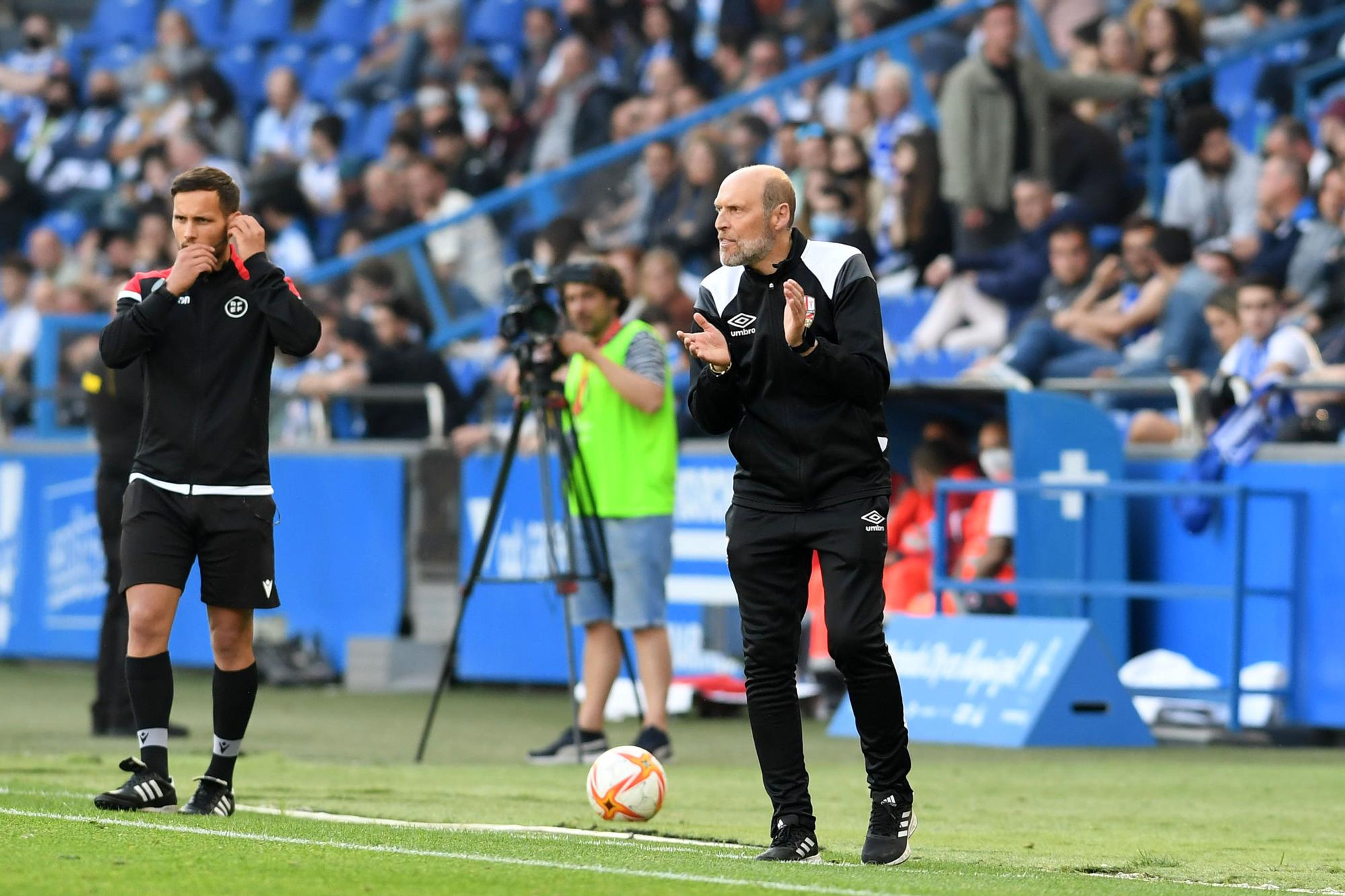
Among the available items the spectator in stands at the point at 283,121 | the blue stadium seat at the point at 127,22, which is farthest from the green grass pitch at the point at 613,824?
the blue stadium seat at the point at 127,22

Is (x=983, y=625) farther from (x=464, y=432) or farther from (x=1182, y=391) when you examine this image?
(x=464, y=432)

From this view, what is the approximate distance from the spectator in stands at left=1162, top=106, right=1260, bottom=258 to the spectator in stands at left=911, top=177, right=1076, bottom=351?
2.51 ft

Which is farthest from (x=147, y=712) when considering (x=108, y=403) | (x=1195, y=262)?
(x=1195, y=262)

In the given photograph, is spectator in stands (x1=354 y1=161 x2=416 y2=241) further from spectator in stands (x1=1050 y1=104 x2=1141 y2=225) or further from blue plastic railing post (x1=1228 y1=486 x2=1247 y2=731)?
blue plastic railing post (x1=1228 y1=486 x2=1247 y2=731)

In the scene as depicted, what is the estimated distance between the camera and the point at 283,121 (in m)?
24.7

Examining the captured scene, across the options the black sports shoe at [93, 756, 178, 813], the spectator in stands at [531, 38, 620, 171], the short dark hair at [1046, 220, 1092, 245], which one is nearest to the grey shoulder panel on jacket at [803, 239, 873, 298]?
the black sports shoe at [93, 756, 178, 813]

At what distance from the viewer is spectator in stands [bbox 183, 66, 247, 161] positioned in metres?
25.0

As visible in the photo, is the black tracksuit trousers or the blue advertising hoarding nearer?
the black tracksuit trousers

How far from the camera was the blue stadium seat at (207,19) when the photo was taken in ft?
89.1

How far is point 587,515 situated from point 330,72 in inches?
608

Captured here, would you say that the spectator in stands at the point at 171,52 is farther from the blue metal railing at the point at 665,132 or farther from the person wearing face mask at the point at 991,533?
the person wearing face mask at the point at 991,533

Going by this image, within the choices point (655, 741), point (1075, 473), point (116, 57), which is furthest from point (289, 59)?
point (655, 741)

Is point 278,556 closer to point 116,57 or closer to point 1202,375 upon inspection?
point 1202,375

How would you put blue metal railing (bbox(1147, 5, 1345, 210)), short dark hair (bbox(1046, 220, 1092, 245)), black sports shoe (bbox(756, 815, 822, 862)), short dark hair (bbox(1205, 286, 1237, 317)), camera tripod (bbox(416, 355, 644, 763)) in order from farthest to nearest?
blue metal railing (bbox(1147, 5, 1345, 210)), short dark hair (bbox(1046, 220, 1092, 245)), short dark hair (bbox(1205, 286, 1237, 317)), camera tripod (bbox(416, 355, 644, 763)), black sports shoe (bbox(756, 815, 822, 862))
